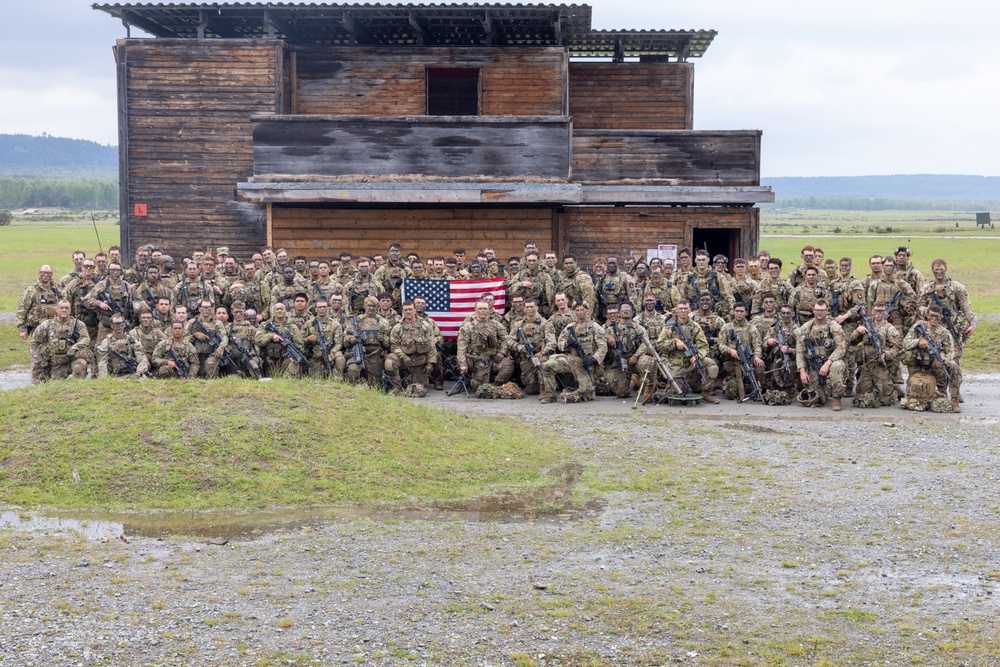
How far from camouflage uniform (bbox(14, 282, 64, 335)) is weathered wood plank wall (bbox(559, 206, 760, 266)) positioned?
1051cm

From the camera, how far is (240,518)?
1107cm

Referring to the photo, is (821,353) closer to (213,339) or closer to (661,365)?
(661,365)

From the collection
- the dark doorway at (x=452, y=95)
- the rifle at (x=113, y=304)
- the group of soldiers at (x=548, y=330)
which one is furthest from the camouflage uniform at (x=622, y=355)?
the dark doorway at (x=452, y=95)

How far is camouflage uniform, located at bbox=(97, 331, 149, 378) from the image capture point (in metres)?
16.9

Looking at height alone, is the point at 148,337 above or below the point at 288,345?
above

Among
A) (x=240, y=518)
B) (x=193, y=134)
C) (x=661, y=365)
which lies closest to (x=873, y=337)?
(x=661, y=365)

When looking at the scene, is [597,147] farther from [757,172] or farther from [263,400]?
[263,400]

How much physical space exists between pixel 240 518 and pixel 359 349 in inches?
287

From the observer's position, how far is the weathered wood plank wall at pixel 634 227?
2481 cm

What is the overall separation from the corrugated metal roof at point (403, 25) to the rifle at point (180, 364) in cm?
912

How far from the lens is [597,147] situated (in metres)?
24.7

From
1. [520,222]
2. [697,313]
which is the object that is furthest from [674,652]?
[520,222]

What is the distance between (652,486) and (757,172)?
46.1 feet

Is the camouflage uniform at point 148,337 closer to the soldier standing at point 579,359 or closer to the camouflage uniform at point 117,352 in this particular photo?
the camouflage uniform at point 117,352
